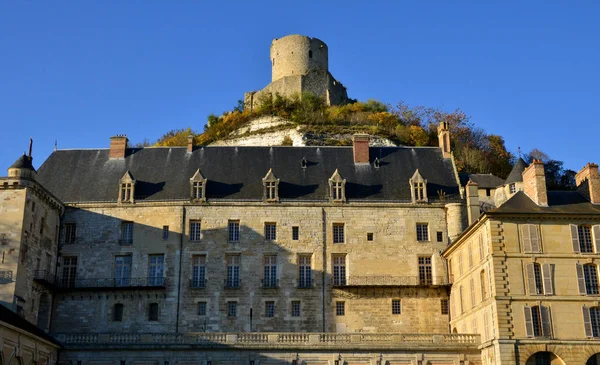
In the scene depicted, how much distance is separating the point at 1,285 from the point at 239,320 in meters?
11.1

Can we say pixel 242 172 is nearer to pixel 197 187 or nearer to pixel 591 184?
pixel 197 187

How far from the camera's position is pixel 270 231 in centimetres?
3775

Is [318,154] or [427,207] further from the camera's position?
[318,154]

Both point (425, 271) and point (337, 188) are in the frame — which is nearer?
point (425, 271)

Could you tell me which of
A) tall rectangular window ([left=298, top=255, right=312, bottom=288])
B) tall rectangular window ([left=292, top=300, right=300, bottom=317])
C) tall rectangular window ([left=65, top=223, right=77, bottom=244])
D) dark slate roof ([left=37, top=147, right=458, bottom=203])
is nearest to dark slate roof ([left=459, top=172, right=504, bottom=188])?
Answer: dark slate roof ([left=37, top=147, right=458, bottom=203])

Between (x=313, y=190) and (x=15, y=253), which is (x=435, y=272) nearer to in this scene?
(x=313, y=190)

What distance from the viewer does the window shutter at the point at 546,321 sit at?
29359 millimetres

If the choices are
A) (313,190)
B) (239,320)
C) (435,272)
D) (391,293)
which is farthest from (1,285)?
(435,272)

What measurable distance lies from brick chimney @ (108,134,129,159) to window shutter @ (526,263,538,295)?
23152mm

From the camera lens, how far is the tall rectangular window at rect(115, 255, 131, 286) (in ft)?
121

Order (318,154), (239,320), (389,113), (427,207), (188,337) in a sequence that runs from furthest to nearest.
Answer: (389,113) → (318,154) → (427,207) → (239,320) → (188,337)

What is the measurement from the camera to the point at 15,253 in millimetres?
33375

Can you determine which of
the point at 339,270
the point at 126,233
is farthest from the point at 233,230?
the point at 339,270

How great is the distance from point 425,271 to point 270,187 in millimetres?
9082
